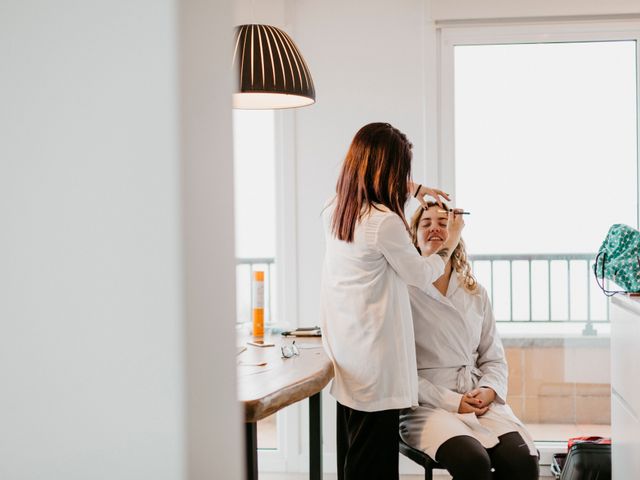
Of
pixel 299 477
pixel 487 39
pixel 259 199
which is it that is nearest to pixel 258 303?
pixel 259 199

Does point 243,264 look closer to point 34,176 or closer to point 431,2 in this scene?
point 431,2

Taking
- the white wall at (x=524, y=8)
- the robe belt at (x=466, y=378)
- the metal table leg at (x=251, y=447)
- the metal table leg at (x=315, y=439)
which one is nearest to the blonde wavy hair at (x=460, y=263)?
the robe belt at (x=466, y=378)

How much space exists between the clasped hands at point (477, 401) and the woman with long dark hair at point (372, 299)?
0.26m

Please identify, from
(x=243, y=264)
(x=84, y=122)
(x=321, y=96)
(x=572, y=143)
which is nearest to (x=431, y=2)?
(x=321, y=96)

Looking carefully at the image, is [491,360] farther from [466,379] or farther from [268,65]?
[268,65]

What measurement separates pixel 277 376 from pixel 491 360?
102 centimetres

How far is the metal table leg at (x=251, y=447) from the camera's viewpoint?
1728 mm

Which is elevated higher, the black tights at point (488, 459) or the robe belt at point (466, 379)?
the robe belt at point (466, 379)

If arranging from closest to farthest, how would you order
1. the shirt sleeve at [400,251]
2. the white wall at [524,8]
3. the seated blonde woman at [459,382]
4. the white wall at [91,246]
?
the white wall at [91,246], the shirt sleeve at [400,251], the seated blonde woman at [459,382], the white wall at [524,8]

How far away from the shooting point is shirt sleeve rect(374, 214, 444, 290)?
2.05 metres

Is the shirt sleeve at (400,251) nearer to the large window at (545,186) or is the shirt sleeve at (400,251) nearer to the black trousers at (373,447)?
the black trousers at (373,447)

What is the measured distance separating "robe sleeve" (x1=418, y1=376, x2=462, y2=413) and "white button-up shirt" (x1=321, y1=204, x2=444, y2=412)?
0.22 meters

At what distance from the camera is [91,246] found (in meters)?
0.40

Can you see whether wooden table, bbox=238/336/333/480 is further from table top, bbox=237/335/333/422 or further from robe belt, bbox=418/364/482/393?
robe belt, bbox=418/364/482/393
